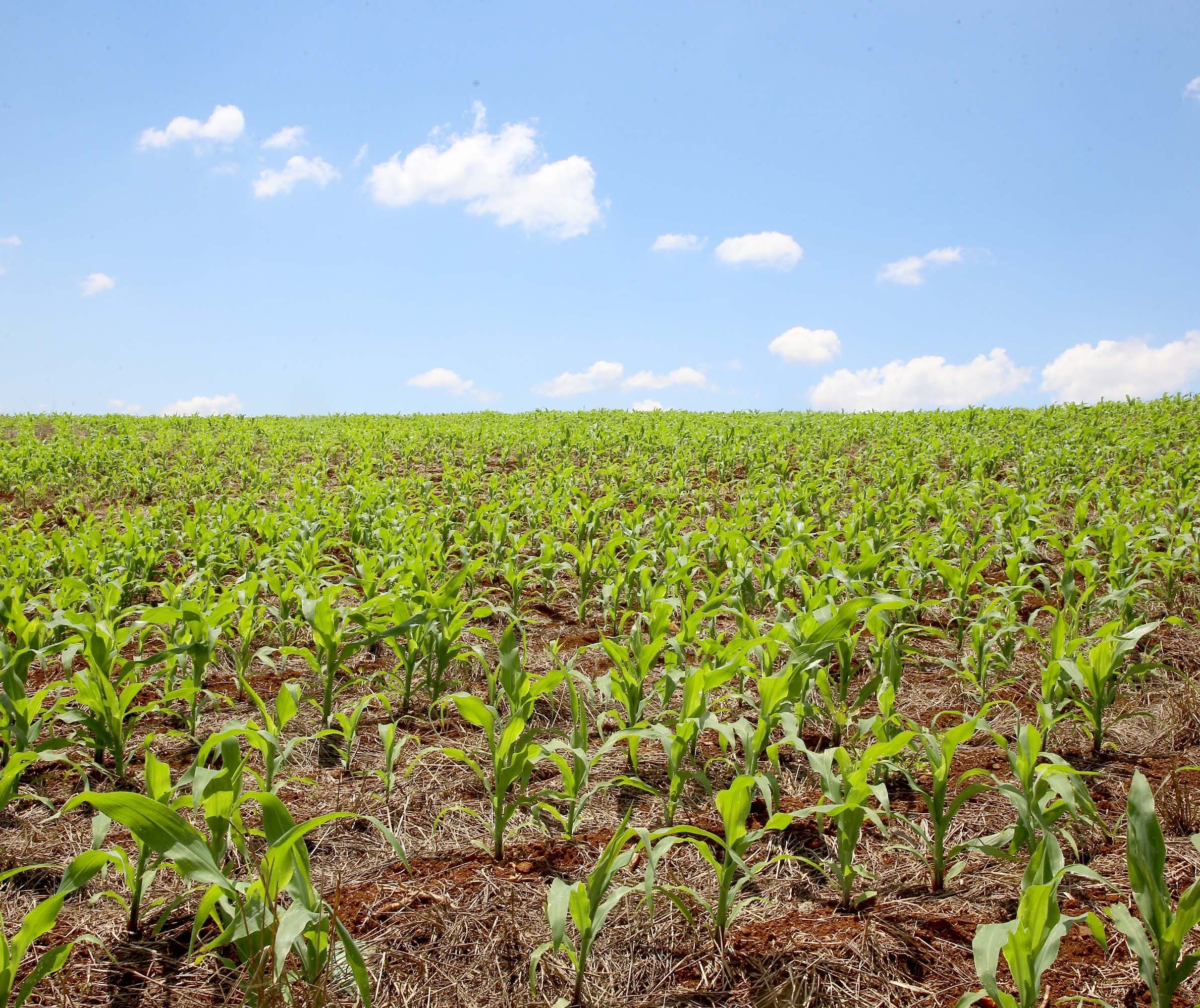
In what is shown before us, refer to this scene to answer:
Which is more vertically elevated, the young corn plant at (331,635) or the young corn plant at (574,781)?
the young corn plant at (331,635)

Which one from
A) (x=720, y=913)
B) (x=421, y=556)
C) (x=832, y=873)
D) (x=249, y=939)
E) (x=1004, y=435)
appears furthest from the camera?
(x=1004, y=435)

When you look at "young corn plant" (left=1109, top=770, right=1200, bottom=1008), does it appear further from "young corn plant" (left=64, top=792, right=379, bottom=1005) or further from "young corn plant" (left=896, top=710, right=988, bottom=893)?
"young corn plant" (left=64, top=792, right=379, bottom=1005)

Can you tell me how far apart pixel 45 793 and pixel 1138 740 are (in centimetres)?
458

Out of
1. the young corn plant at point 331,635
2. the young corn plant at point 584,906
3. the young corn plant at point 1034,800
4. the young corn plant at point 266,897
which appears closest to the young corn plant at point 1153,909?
the young corn plant at point 1034,800

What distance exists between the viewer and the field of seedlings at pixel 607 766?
5.67 feet

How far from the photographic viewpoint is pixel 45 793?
271 centimetres

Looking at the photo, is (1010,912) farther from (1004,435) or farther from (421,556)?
(1004,435)

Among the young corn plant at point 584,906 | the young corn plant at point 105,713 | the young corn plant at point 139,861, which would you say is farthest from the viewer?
the young corn plant at point 105,713

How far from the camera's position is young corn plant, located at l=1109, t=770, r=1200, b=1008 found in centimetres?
146

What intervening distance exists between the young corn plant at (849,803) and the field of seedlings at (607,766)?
0.05 ft

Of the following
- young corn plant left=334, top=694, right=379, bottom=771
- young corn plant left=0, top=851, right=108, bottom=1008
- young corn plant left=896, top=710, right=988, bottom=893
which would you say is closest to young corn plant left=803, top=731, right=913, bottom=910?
young corn plant left=896, top=710, right=988, bottom=893

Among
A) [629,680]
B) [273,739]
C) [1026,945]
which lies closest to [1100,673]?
[1026,945]

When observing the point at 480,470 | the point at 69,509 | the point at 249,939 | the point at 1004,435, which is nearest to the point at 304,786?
the point at 249,939

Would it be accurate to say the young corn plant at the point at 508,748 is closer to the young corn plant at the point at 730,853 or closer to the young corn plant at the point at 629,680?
the young corn plant at the point at 629,680
